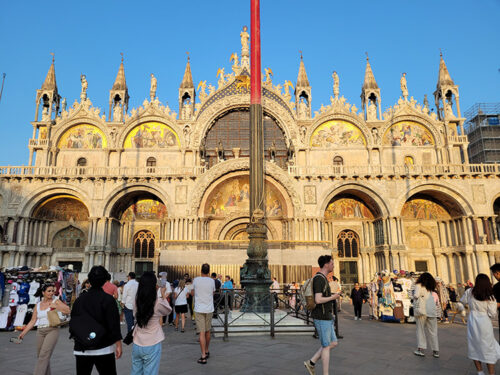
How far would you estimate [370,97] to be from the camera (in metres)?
31.7

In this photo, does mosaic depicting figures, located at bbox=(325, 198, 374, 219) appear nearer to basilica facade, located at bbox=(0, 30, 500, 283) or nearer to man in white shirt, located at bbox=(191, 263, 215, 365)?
basilica facade, located at bbox=(0, 30, 500, 283)

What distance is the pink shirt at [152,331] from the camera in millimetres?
4535

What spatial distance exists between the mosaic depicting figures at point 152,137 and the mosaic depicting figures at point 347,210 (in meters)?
13.6

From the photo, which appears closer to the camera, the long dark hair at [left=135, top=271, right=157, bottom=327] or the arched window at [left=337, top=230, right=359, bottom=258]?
the long dark hair at [left=135, top=271, right=157, bottom=327]

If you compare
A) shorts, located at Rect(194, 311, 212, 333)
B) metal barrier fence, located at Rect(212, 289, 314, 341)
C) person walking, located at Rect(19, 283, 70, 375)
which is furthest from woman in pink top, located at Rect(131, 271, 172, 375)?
metal barrier fence, located at Rect(212, 289, 314, 341)

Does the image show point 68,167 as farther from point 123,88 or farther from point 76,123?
point 123,88

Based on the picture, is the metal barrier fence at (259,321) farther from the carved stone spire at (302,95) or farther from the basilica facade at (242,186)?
the carved stone spire at (302,95)

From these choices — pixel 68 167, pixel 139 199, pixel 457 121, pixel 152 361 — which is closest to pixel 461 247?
pixel 457 121

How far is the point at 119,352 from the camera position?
4.30 m

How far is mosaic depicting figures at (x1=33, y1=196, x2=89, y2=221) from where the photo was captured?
95.0ft

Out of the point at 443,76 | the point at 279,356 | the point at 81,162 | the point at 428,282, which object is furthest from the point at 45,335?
the point at 443,76

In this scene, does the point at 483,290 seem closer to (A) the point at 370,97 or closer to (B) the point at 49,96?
(A) the point at 370,97

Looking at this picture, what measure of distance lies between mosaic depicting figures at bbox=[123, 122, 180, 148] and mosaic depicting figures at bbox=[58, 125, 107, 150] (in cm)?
227

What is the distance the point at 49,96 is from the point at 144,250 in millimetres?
15256
